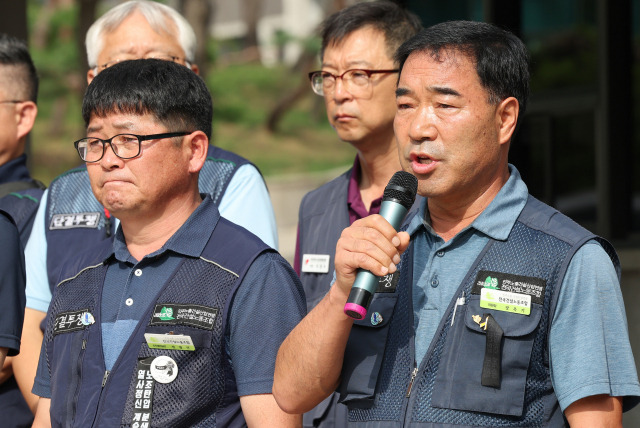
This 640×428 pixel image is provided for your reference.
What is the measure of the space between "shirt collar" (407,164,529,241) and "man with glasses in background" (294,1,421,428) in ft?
3.41

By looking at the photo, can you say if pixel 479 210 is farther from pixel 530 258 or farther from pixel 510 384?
pixel 510 384

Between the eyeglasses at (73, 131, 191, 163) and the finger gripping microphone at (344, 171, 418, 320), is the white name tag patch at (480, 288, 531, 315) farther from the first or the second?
the eyeglasses at (73, 131, 191, 163)

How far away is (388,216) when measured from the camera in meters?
2.04

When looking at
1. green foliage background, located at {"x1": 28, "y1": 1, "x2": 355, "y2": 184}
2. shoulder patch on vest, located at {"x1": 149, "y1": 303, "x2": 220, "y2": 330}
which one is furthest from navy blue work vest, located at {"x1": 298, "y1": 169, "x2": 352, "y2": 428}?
green foliage background, located at {"x1": 28, "y1": 1, "x2": 355, "y2": 184}

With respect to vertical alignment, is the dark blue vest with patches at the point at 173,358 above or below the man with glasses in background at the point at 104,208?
below

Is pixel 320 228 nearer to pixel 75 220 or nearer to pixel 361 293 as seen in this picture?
pixel 75 220

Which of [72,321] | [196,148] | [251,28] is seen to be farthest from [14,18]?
[251,28]

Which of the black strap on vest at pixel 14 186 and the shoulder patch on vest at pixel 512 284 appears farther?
the black strap on vest at pixel 14 186

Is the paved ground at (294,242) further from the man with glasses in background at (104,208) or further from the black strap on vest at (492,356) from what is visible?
the man with glasses in background at (104,208)

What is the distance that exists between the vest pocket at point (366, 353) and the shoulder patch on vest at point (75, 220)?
1.39 meters

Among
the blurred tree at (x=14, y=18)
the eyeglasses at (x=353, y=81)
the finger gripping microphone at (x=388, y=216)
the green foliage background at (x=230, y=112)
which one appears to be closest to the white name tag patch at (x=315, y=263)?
the eyeglasses at (x=353, y=81)

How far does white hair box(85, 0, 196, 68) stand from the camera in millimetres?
3475

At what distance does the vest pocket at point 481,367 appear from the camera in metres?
2.01

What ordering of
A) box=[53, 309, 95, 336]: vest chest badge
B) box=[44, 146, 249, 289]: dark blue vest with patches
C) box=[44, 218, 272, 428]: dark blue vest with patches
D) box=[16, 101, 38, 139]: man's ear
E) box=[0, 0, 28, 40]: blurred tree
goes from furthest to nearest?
box=[0, 0, 28, 40]: blurred tree → box=[16, 101, 38, 139]: man's ear → box=[44, 146, 249, 289]: dark blue vest with patches → box=[53, 309, 95, 336]: vest chest badge → box=[44, 218, 272, 428]: dark blue vest with patches
